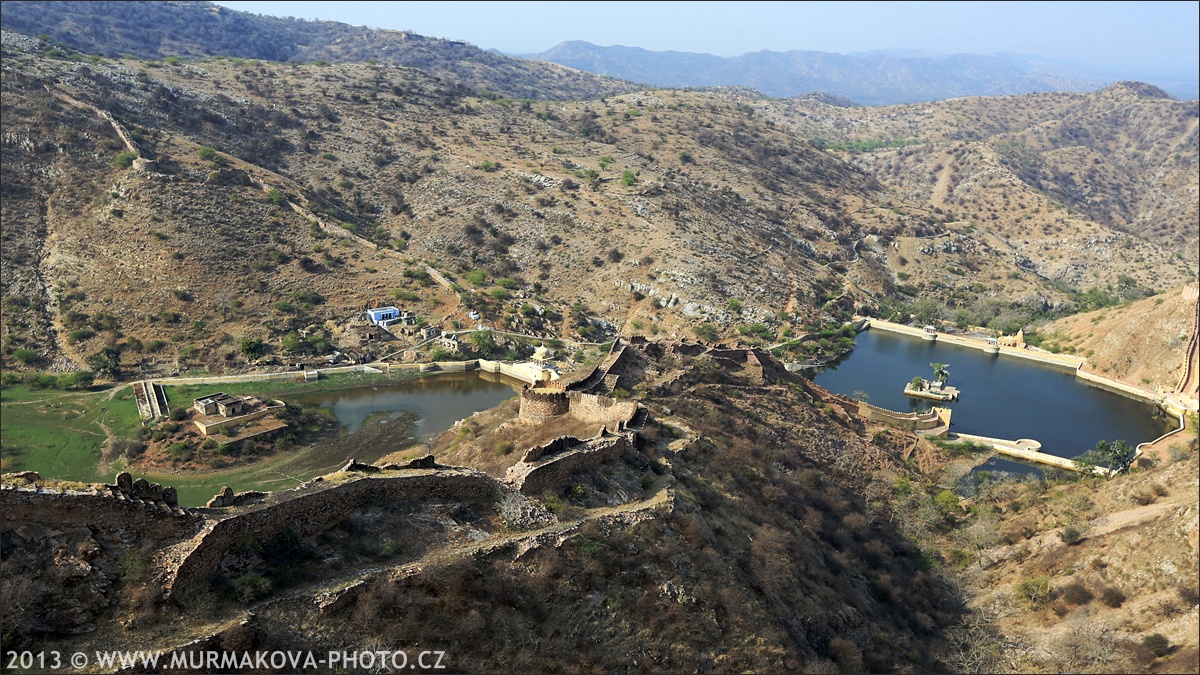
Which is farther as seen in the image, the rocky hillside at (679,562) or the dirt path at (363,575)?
the rocky hillside at (679,562)

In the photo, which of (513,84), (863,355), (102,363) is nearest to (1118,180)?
(863,355)

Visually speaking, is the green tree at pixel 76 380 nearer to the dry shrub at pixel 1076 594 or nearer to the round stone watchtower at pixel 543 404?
the round stone watchtower at pixel 543 404

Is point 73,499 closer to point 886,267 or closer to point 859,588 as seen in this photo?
point 859,588

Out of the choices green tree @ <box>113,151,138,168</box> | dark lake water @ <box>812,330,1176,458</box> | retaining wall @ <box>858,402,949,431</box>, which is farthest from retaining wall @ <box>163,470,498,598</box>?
green tree @ <box>113,151,138,168</box>

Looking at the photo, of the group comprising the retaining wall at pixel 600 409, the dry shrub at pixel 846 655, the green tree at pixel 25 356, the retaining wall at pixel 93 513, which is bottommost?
the green tree at pixel 25 356

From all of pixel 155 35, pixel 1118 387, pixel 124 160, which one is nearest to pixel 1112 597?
pixel 1118 387

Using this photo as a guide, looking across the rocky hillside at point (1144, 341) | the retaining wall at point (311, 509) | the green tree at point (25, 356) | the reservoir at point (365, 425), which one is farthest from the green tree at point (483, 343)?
the rocky hillside at point (1144, 341)

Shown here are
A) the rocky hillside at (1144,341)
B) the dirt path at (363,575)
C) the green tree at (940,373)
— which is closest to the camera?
the dirt path at (363,575)

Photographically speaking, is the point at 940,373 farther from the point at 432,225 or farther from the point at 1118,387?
the point at 432,225

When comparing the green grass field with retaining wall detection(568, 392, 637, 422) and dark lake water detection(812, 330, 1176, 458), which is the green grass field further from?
dark lake water detection(812, 330, 1176, 458)

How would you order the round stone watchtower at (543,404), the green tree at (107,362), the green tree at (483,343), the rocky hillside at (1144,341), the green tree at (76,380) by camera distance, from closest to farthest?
the round stone watchtower at (543,404) → the green tree at (76,380) → the green tree at (107,362) → the green tree at (483,343) → the rocky hillside at (1144,341)
